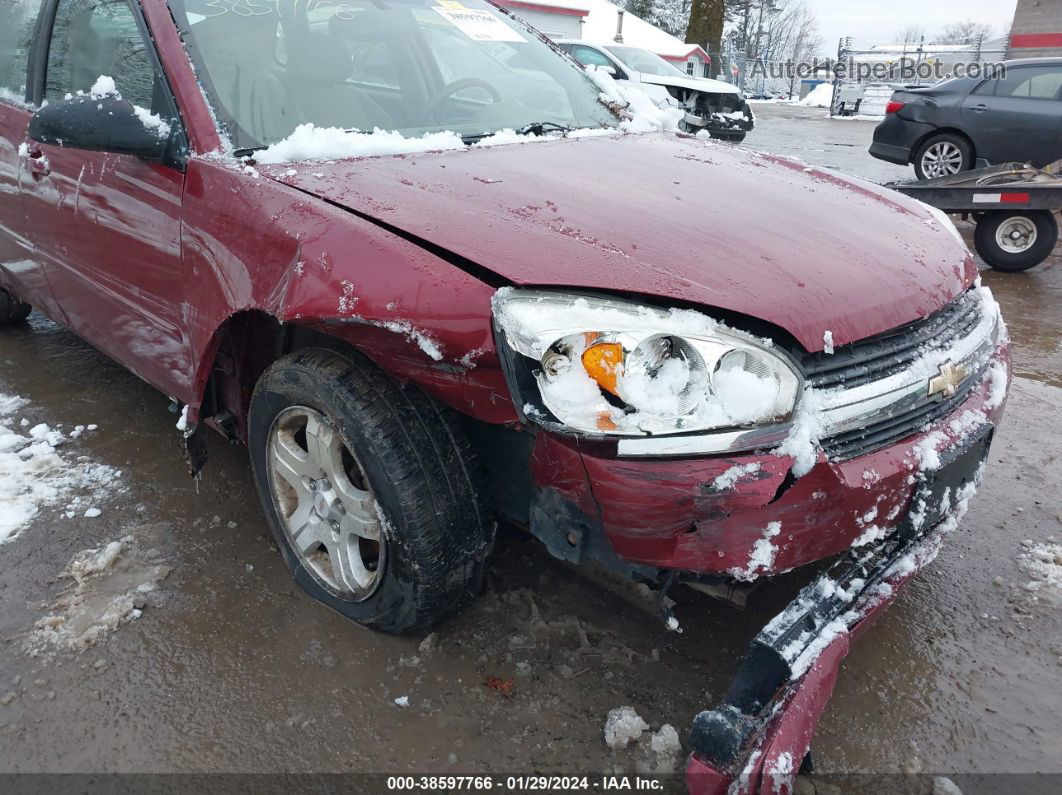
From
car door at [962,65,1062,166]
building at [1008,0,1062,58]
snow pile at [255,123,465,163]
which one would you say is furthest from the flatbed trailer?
building at [1008,0,1062,58]

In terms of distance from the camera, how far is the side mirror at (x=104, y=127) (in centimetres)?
211

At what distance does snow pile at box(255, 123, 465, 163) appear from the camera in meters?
2.15

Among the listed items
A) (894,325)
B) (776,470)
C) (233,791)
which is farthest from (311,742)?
(894,325)

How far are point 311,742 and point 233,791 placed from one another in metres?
0.19

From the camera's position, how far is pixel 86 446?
10.3 feet

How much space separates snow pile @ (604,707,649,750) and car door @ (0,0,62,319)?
9.21 feet

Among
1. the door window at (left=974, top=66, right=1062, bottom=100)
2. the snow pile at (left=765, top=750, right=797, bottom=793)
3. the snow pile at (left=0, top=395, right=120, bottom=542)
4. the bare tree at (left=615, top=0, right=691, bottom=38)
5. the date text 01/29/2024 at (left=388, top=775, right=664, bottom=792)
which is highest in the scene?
the bare tree at (left=615, top=0, right=691, bottom=38)

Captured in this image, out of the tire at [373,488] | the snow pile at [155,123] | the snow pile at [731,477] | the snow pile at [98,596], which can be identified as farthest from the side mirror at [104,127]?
the snow pile at [731,477]

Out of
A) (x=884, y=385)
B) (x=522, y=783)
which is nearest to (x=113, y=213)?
(x=522, y=783)

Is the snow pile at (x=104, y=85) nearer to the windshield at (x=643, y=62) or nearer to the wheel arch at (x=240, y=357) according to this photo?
the wheel arch at (x=240, y=357)

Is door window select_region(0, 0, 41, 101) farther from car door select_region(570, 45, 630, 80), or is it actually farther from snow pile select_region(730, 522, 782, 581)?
car door select_region(570, 45, 630, 80)

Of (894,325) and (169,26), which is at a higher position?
(169,26)

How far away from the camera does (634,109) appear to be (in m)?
3.18

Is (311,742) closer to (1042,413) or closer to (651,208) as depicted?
(651,208)
